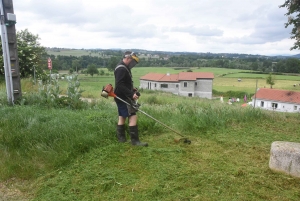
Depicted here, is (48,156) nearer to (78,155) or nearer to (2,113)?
(78,155)

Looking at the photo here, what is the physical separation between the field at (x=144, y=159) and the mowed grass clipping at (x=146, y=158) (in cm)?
1

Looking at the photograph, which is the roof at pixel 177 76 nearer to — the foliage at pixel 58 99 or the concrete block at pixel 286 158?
the foliage at pixel 58 99

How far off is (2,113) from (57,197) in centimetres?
421

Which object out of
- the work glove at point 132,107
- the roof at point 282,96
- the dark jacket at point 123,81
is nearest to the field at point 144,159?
the work glove at point 132,107

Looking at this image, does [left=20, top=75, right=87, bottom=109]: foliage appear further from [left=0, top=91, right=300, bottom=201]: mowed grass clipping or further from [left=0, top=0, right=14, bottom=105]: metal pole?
[left=0, top=91, right=300, bottom=201]: mowed grass clipping

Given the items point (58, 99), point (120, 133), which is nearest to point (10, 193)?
point (120, 133)

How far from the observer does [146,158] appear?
4105 mm

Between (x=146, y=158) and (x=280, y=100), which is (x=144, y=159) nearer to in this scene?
(x=146, y=158)

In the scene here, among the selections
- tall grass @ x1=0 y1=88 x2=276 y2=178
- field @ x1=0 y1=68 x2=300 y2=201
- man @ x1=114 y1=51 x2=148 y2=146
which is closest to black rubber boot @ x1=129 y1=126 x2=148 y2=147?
man @ x1=114 y1=51 x2=148 y2=146

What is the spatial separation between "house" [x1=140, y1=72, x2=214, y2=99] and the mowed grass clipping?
32.6 m

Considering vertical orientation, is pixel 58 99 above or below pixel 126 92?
below

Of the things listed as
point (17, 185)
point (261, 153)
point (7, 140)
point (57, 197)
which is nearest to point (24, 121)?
point (7, 140)

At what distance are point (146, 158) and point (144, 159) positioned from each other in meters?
0.04

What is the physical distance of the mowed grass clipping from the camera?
320 centimetres
